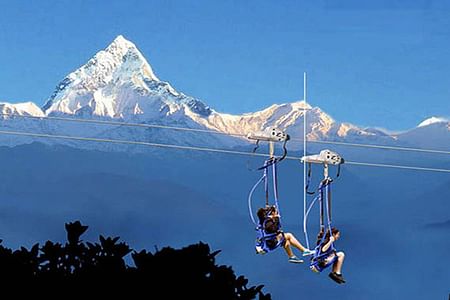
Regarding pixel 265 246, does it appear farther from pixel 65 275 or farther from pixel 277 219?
pixel 65 275

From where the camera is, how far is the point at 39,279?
3.14 m

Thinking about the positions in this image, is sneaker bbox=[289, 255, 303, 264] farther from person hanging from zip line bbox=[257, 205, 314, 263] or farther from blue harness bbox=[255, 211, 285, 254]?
blue harness bbox=[255, 211, 285, 254]

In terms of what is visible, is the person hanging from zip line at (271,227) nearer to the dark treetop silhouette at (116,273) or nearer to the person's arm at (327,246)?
the person's arm at (327,246)

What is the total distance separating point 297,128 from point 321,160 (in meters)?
27.5

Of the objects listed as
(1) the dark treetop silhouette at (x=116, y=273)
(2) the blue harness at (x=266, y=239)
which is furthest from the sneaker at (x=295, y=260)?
(1) the dark treetop silhouette at (x=116, y=273)

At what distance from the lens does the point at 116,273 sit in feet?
10.4

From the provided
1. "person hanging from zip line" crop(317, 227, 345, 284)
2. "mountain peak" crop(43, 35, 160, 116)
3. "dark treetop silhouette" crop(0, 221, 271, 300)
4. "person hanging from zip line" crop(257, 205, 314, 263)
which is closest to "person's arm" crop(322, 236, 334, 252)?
"person hanging from zip line" crop(317, 227, 345, 284)

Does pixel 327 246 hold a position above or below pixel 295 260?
above

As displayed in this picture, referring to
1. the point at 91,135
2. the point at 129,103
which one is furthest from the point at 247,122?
the point at 91,135

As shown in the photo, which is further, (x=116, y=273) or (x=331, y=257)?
(x=331, y=257)

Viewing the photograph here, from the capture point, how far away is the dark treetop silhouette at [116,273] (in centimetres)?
312

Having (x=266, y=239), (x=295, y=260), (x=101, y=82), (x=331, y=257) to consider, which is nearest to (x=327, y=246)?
(x=331, y=257)

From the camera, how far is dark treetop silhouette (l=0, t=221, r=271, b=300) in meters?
3.12

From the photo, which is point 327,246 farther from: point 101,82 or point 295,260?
point 101,82
